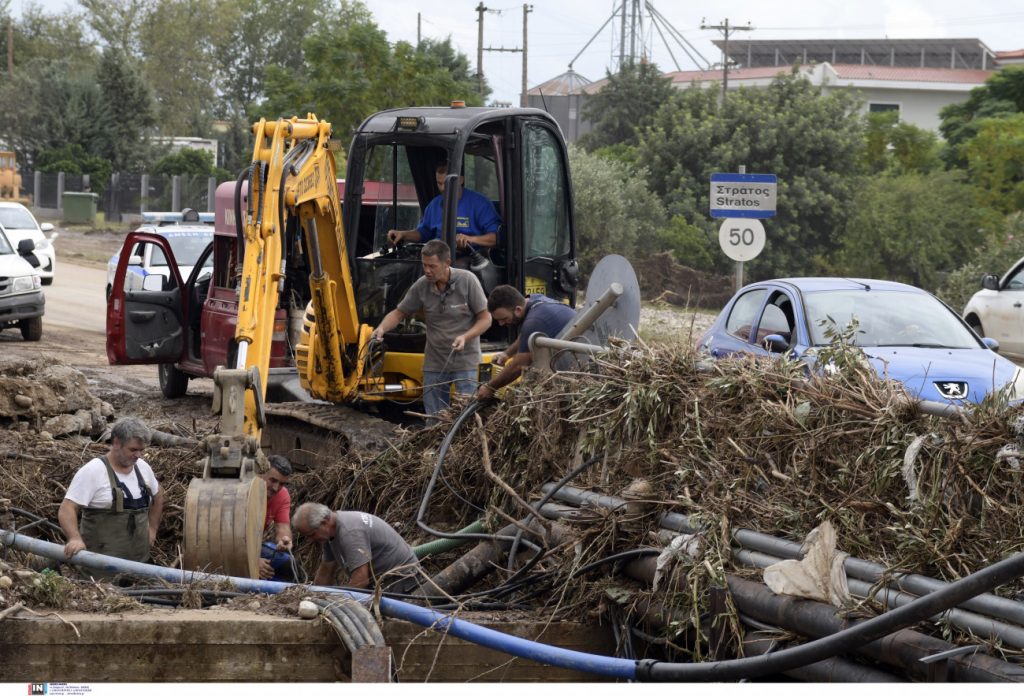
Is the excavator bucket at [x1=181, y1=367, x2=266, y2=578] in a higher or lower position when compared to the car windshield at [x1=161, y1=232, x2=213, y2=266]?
lower

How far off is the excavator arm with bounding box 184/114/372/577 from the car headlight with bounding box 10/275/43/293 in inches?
425

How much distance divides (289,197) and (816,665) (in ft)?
19.0

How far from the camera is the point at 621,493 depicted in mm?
7699

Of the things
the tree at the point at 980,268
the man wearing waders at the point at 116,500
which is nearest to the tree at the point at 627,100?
the tree at the point at 980,268

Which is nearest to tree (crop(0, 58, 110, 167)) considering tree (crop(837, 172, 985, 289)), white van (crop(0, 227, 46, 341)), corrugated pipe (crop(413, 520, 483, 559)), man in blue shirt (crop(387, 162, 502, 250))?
tree (crop(837, 172, 985, 289))

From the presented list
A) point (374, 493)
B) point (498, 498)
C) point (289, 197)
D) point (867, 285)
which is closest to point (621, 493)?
point (498, 498)

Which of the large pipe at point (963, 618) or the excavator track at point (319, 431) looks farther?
the excavator track at point (319, 431)

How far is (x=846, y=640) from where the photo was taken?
5348 millimetres

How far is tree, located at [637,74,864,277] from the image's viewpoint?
38.2m

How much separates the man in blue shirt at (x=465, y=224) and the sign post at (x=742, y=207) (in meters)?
6.09

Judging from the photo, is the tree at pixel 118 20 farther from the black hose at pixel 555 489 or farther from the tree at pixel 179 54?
the black hose at pixel 555 489

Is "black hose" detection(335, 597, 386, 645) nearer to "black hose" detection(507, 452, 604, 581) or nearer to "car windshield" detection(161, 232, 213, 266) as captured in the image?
"black hose" detection(507, 452, 604, 581)

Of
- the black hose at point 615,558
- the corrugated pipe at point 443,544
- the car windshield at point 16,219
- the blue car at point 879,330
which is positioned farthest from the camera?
the car windshield at point 16,219

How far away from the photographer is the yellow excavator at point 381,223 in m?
10.6
